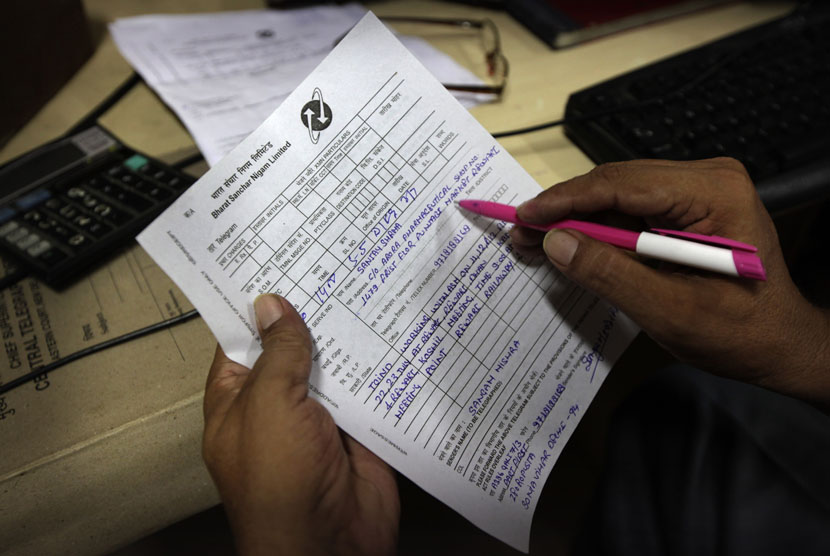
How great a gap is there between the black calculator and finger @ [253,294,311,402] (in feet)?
0.58

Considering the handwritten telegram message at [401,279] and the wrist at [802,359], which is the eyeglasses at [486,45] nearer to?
the handwritten telegram message at [401,279]

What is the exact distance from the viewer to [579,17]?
0.71 metres

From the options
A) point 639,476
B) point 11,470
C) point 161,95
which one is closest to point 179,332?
point 11,470

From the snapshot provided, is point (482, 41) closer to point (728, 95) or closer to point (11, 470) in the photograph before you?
point (728, 95)

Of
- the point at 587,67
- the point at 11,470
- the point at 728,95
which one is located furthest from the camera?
the point at 587,67

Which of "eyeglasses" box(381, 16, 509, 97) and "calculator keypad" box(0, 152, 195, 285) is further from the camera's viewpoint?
"eyeglasses" box(381, 16, 509, 97)

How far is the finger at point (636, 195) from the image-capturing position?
40 cm

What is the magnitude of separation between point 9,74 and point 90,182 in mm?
161

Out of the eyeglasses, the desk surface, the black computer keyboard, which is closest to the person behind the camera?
the desk surface

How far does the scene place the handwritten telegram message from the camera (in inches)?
13.9

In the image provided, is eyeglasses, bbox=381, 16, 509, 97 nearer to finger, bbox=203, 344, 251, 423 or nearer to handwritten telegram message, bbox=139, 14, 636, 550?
handwritten telegram message, bbox=139, 14, 636, 550

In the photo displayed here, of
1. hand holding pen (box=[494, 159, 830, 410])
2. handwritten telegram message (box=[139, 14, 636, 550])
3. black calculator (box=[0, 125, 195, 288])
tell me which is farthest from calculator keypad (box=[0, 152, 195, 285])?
hand holding pen (box=[494, 159, 830, 410])

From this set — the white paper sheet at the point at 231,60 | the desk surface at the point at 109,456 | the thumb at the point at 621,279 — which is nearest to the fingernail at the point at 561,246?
the thumb at the point at 621,279

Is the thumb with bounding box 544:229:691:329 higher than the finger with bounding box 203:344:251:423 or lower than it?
lower
